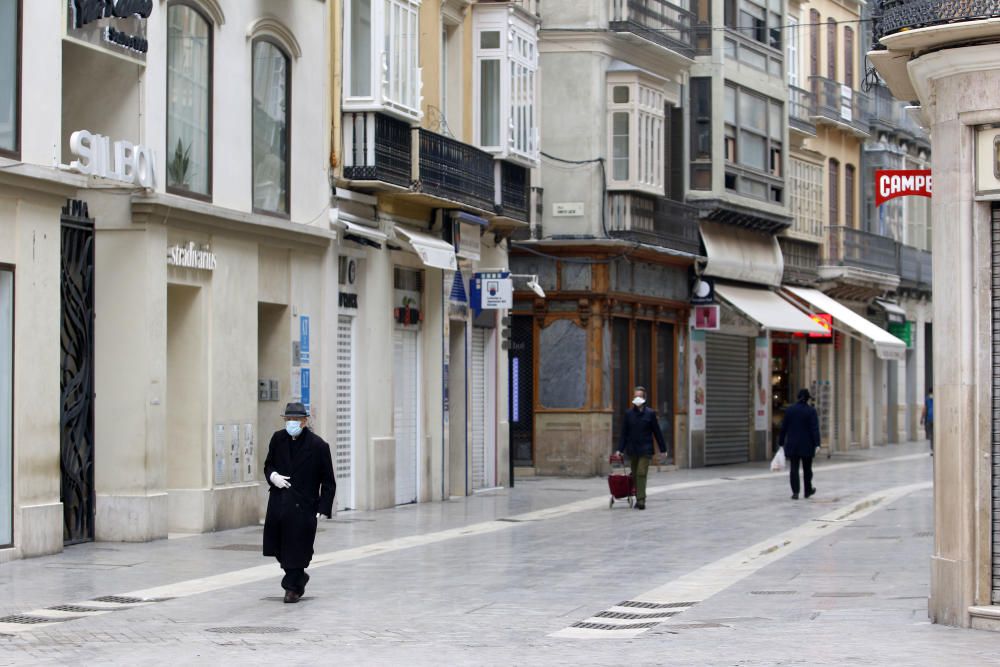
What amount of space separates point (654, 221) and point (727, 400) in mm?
7166

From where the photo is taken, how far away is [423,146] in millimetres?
27281

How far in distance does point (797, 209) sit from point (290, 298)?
2616 centimetres

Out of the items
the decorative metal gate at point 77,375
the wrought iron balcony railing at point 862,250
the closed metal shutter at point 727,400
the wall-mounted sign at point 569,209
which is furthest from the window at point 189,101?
the wrought iron balcony railing at point 862,250

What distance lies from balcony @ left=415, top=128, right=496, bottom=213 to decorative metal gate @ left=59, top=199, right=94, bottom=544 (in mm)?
7787

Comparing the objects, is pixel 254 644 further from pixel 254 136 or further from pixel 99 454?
pixel 254 136

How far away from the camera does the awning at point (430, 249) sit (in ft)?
88.4

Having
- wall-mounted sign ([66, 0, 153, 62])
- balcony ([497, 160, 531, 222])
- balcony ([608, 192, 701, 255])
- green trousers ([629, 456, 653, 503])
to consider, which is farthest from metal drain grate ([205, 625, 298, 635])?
balcony ([608, 192, 701, 255])

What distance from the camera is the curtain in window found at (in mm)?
18312

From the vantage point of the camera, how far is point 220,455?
22.2m

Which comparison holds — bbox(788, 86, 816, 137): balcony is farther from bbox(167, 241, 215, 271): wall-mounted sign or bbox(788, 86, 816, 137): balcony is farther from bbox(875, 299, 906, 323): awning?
bbox(167, 241, 215, 271): wall-mounted sign

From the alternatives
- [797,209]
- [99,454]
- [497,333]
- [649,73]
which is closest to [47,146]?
[99,454]

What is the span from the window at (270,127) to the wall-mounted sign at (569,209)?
1285 centimetres

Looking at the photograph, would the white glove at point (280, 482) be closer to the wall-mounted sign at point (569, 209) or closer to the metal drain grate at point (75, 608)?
the metal drain grate at point (75, 608)

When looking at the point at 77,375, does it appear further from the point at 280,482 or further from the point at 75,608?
the point at 75,608
